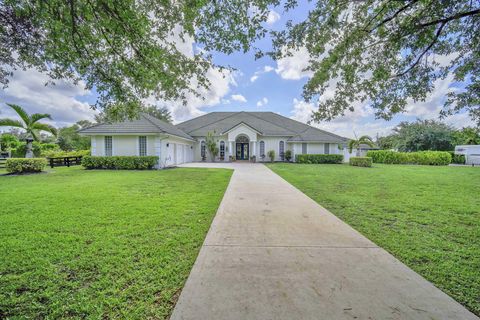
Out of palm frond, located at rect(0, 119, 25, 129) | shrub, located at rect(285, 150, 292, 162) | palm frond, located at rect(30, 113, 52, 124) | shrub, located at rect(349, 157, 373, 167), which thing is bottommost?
shrub, located at rect(349, 157, 373, 167)

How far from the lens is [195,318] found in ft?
6.80

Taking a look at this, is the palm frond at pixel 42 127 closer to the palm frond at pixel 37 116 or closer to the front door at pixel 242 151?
the palm frond at pixel 37 116

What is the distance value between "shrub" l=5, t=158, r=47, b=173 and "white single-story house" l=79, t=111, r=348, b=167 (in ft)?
13.5

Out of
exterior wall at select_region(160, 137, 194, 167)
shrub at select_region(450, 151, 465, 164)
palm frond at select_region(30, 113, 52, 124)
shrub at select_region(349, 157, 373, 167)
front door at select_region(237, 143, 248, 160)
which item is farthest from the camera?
shrub at select_region(450, 151, 465, 164)

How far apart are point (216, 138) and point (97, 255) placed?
79.7ft

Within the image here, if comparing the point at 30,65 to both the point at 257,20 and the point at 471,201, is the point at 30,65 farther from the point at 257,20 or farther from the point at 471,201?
the point at 471,201

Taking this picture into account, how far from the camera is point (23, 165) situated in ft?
44.5

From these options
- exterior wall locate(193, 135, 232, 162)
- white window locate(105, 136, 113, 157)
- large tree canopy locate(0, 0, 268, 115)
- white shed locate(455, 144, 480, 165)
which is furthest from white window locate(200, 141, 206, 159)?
white shed locate(455, 144, 480, 165)

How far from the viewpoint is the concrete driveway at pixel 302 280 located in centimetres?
218

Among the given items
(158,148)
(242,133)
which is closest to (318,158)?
(242,133)

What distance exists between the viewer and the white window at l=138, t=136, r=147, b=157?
58.7 feet

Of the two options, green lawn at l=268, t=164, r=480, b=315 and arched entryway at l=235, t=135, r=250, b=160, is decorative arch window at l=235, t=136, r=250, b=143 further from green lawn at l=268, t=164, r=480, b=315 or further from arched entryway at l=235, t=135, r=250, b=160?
green lawn at l=268, t=164, r=480, b=315

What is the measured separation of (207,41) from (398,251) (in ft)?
18.1

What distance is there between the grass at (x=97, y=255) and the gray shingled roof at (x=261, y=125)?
22356 millimetres
